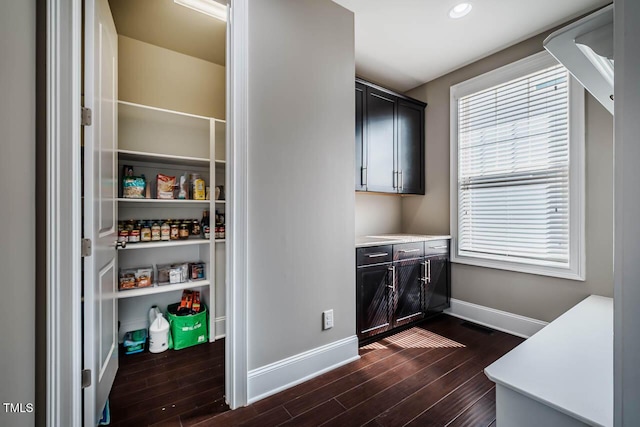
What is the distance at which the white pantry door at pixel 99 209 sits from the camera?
4.11 feet

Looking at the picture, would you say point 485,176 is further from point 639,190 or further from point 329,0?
point 639,190

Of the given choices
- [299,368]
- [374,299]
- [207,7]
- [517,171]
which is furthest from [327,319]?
[207,7]

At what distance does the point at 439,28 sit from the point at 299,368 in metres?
2.85

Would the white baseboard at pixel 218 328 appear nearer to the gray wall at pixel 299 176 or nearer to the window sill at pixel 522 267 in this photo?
the gray wall at pixel 299 176

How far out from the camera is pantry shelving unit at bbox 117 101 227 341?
7.59 ft

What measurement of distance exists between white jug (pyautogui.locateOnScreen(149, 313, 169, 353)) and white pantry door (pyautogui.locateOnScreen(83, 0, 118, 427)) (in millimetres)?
432

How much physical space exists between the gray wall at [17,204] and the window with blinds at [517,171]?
124 inches

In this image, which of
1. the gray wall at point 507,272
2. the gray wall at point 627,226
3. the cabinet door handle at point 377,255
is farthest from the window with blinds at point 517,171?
the gray wall at point 627,226

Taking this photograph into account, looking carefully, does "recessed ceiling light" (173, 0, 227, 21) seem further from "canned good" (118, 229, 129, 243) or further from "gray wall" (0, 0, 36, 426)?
"canned good" (118, 229, 129, 243)

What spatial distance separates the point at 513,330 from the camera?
2.48 m

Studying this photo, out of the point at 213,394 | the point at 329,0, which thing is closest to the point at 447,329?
the point at 213,394

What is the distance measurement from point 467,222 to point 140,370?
10.3 ft

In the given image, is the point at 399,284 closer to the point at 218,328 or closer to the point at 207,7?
the point at 218,328

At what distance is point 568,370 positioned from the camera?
1.10m
